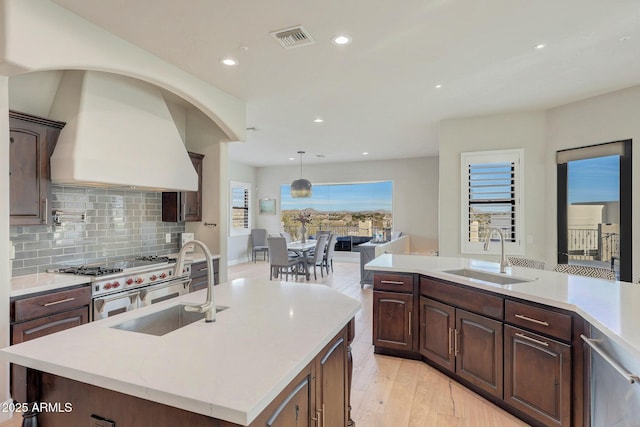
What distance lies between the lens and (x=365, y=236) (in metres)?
9.55

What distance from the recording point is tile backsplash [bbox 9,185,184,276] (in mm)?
2922

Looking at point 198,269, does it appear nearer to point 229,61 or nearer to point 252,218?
point 229,61

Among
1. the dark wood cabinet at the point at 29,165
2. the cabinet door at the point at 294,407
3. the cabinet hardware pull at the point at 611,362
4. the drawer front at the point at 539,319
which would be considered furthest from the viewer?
the dark wood cabinet at the point at 29,165

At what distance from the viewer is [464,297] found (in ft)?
8.89

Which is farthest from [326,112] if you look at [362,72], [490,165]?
[490,165]

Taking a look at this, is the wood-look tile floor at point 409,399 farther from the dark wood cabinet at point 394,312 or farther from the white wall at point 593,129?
the white wall at point 593,129

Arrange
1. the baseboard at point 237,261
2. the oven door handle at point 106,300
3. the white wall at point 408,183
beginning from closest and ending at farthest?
the oven door handle at point 106,300
the white wall at point 408,183
the baseboard at point 237,261

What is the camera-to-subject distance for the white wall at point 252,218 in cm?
902

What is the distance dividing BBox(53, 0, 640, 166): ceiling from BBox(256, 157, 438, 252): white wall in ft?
12.9

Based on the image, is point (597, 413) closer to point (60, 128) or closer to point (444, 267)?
point (444, 267)

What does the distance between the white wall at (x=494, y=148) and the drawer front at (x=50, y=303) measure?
4440 millimetres

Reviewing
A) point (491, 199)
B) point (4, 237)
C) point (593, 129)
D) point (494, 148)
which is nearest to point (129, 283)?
point (4, 237)

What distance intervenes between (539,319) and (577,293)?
32 cm

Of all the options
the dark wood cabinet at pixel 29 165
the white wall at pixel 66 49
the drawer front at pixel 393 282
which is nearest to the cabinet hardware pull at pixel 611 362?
the drawer front at pixel 393 282
